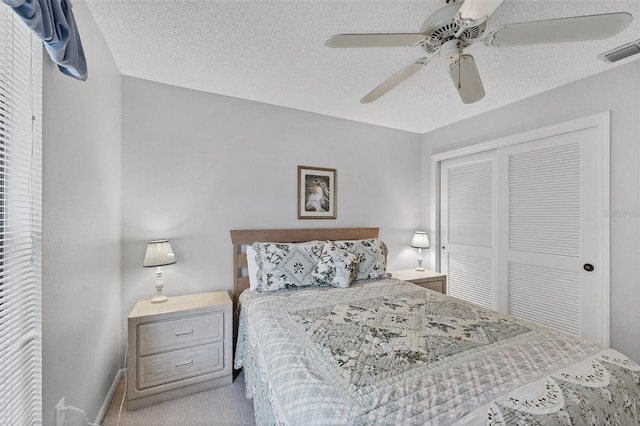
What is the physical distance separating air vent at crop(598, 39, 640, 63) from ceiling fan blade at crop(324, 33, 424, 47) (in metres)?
1.65

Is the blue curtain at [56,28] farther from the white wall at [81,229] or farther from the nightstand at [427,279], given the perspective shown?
the nightstand at [427,279]

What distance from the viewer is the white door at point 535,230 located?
2.26 metres

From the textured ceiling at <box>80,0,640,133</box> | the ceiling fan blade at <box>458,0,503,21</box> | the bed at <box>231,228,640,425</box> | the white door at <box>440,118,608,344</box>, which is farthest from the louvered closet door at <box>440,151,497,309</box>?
the ceiling fan blade at <box>458,0,503,21</box>

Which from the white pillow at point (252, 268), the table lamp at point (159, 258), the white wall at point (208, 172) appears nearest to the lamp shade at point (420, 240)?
the white wall at point (208, 172)

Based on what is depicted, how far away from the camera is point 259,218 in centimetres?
272

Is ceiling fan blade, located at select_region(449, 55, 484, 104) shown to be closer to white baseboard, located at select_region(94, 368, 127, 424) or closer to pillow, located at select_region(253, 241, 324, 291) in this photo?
pillow, located at select_region(253, 241, 324, 291)

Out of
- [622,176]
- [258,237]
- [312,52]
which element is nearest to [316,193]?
[258,237]

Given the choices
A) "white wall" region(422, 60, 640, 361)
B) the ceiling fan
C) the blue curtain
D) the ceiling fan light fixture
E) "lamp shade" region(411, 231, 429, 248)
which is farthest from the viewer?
"lamp shade" region(411, 231, 429, 248)

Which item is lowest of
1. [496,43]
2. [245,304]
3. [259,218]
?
[245,304]

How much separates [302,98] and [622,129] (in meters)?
2.58

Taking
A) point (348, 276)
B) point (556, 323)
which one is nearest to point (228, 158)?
point (348, 276)

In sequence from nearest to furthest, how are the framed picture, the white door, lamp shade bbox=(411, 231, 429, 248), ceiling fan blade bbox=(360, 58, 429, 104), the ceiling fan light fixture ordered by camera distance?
the ceiling fan light fixture
ceiling fan blade bbox=(360, 58, 429, 104)
the white door
the framed picture
lamp shade bbox=(411, 231, 429, 248)

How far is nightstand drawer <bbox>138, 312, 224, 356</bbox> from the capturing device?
1903 mm

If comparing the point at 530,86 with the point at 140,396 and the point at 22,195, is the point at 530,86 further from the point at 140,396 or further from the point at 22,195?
the point at 140,396
